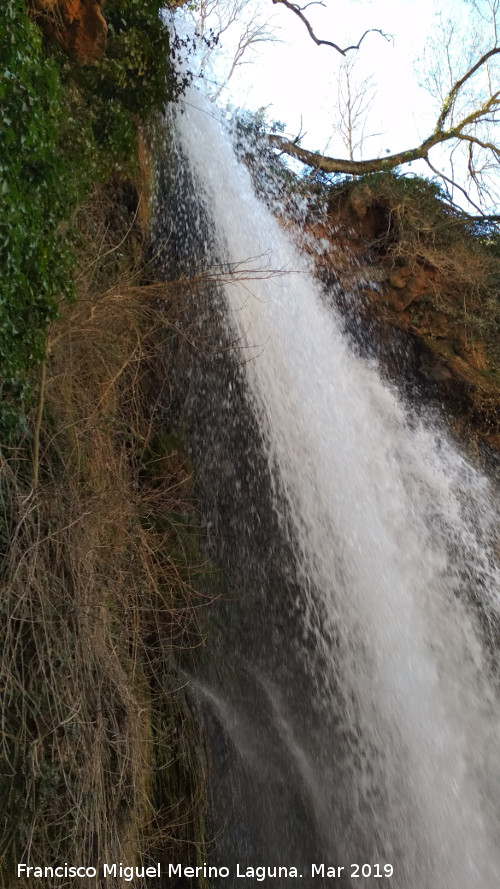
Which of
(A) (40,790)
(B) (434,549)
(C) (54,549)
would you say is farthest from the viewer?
(B) (434,549)

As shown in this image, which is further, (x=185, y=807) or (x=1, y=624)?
(x=185, y=807)

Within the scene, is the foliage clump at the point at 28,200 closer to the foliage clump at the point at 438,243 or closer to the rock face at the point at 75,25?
the rock face at the point at 75,25

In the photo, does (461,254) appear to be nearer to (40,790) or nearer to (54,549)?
(54,549)

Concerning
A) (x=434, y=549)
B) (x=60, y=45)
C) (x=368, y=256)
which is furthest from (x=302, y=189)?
(x=434, y=549)

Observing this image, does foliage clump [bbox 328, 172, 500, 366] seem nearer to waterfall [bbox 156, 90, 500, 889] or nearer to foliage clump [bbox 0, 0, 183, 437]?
waterfall [bbox 156, 90, 500, 889]

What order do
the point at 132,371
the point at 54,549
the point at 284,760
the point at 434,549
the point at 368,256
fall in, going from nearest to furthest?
the point at 54,549, the point at 284,760, the point at 132,371, the point at 434,549, the point at 368,256

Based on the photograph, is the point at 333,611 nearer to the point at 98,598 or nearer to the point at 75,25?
the point at 98,598

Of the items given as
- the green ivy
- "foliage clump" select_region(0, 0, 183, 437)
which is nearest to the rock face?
"foliage clump" select_region(0, 0, 183, 437)

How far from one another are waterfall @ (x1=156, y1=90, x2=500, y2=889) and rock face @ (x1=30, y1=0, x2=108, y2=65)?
1.86 m

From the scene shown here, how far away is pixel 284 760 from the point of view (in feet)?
15.3

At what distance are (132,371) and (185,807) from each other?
299cm

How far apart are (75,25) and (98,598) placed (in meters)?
3.72

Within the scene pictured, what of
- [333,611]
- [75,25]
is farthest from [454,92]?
[333,611]

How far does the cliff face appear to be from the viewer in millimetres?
7562
